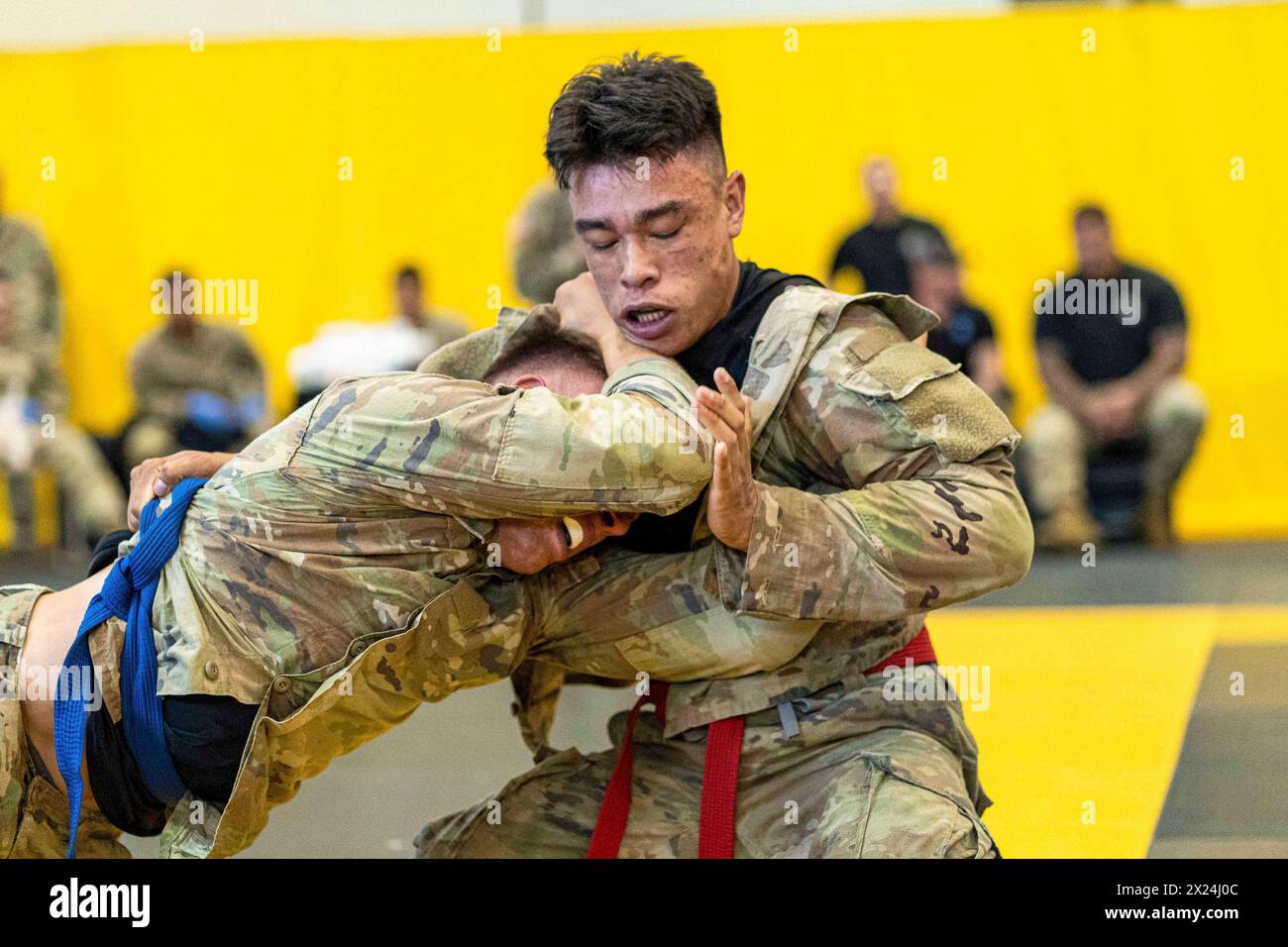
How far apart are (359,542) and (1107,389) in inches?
228

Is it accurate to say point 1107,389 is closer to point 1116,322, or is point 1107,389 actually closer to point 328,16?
point 1116,322

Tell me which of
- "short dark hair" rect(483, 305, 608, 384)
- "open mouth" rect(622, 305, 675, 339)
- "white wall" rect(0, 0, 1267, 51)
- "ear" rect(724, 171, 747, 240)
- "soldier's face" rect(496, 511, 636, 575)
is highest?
"white wall" rect(0, 0, 1267, 51)

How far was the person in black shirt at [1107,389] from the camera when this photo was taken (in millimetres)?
7758

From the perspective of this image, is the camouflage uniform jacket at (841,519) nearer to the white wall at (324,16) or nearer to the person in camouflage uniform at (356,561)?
the person in camouflage uniform at (356,561)

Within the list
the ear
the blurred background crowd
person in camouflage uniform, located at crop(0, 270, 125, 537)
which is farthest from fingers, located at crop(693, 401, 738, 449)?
person in camouflage uniform, located at crop(0, 270, 125, 537)

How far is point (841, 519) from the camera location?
271cm

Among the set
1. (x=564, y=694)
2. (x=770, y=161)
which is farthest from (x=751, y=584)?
(x=770, y=161)

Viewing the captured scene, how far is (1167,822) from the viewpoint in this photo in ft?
11.9

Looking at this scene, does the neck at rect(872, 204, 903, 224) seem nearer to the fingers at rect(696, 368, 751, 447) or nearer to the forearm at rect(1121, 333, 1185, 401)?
the forearm at rect(1121, 333, 1185, 401)

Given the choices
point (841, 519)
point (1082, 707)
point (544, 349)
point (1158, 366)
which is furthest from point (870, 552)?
point (1158, 366)

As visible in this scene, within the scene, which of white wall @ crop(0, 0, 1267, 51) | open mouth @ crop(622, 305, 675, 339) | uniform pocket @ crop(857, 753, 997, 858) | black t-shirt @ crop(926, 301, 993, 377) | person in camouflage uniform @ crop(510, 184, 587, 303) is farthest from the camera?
white wall @ crop(0, 0, 1267, 51)

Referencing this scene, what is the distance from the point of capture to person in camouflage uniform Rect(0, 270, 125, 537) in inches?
308

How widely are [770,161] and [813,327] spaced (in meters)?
5.56

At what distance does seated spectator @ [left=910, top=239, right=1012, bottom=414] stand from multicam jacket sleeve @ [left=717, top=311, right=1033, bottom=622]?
492 cm
